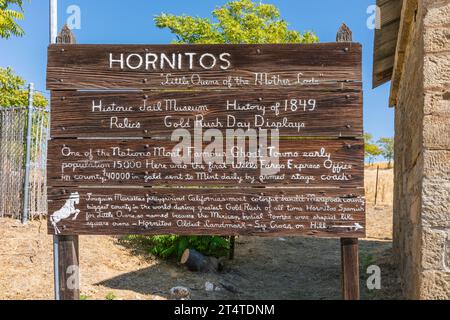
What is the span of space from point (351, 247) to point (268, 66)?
5.86 ft

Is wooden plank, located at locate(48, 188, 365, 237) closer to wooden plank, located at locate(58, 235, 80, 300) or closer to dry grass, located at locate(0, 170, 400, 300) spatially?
wooden plank, located at locate(58, 235, 80, 300)

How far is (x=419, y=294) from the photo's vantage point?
13.8 feet

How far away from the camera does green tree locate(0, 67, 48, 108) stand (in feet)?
54.9

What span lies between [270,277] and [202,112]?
498 centimetres

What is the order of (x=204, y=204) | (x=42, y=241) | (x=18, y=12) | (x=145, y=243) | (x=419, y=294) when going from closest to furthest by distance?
(x=419, y=294)
(x=204, y=204)
(x=42, y=241)
(x=145, y=243)
(x=18, y=12)

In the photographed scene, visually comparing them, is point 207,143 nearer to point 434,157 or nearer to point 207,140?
point 207,140

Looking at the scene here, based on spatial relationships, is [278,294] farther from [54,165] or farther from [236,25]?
[236,25]

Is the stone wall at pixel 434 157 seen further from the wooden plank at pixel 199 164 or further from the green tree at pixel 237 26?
the green tree at pixel 237 26

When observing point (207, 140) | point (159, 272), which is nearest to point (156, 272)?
point (159, 272)

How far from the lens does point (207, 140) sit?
4.46 meters

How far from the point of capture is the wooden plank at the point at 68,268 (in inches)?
180

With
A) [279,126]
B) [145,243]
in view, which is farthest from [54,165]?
[145,243]

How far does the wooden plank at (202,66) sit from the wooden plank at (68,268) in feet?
4.80

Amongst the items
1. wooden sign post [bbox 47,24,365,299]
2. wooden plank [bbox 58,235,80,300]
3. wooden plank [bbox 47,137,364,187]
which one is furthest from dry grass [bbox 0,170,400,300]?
wooden plank [bbox 47,137,364,187]
